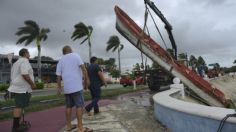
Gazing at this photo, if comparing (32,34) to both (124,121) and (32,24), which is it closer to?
(32,24)

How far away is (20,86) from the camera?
24.4ft

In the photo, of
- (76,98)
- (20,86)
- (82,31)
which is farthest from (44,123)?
(82,31)

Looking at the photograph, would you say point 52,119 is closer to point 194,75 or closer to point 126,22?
point 126,22

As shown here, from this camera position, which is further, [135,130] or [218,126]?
[135,130]

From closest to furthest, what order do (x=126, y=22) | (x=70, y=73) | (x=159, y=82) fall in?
(x=70, y=73), (x=126, y=22), (x=159, y=82)

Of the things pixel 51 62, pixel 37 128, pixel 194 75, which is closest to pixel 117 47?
pixel 51 62

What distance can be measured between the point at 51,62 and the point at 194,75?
6600cm

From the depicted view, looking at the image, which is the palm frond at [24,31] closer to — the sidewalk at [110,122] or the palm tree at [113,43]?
the palm tree at [113,43]

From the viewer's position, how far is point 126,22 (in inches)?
520

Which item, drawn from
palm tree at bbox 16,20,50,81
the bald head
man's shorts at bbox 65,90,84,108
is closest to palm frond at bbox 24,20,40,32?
palm tree at bbox 16,20,50,81

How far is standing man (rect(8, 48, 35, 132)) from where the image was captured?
740 centimetres

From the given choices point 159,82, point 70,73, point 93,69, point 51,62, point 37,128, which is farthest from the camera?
point 51,62

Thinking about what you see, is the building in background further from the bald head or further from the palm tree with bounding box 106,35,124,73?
the bald head

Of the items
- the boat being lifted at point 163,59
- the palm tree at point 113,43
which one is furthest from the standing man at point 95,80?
the palm tree at point 113,43
